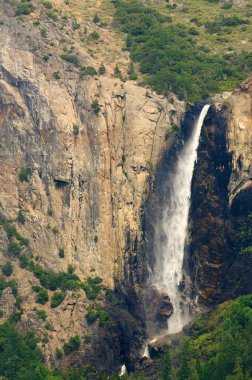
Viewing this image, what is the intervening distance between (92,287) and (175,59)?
129 feet

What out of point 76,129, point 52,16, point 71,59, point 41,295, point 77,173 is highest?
point 52,16

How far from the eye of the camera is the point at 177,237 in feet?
418

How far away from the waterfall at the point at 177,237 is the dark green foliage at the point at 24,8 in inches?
1125

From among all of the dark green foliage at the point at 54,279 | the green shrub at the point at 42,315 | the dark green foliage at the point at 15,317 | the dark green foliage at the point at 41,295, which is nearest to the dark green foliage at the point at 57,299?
the dark green foliage at the point at 41,295

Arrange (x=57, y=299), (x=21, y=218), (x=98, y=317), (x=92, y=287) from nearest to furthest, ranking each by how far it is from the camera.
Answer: (x=98, y=317), (x=57, y=299), (x=92, y=287), (x=21, y=218)

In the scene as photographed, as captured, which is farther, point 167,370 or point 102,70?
point 102,70

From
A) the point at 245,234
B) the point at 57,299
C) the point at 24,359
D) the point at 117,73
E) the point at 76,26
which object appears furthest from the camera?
the point at 76,26

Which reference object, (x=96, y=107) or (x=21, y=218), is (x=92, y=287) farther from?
(x=96, y=107)

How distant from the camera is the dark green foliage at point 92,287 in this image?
397ft

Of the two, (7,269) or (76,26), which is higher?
(76,26)

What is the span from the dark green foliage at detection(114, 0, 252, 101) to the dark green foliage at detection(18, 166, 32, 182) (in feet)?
66.5

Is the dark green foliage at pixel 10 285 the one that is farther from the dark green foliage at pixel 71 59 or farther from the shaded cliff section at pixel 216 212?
the dark green foliage at pixel 71 59

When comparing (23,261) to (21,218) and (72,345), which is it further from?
(72,345)

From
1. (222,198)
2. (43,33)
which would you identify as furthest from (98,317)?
(43,33)
